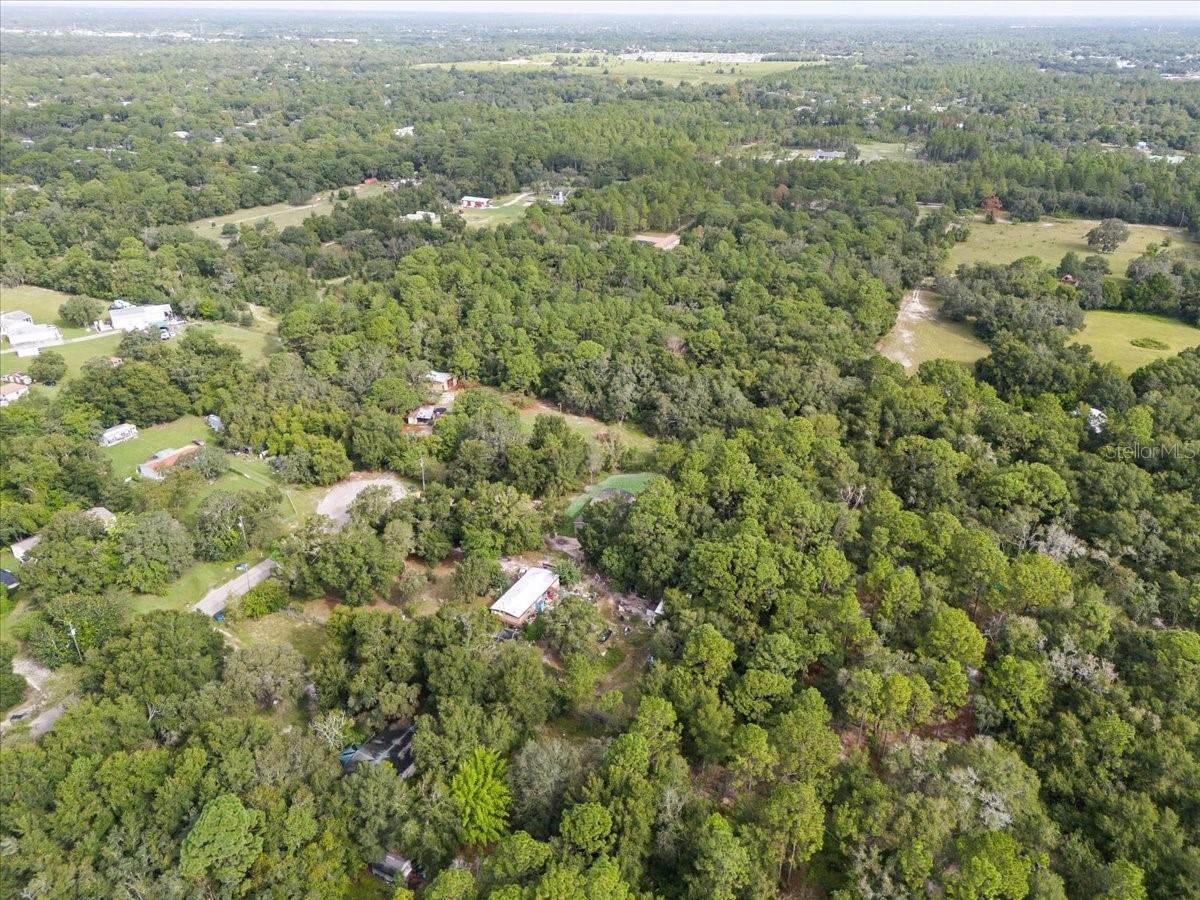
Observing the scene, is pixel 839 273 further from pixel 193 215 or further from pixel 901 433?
pixel 193 215

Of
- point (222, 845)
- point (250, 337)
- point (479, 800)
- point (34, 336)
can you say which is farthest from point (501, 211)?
point (222, 845)

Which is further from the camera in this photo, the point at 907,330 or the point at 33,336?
the point at 907,330

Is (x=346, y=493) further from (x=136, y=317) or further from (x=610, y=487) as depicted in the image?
(x=136, y=317)

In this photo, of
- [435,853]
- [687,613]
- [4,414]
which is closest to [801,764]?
[687,613]

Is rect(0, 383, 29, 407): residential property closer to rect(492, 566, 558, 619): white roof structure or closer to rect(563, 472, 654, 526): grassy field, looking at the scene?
rect(563, 472, 654, 526): grassy field

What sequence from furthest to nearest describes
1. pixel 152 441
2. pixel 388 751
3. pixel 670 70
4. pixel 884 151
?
pixel 670 70 → pixel 884 151 → pixel 152 441 → pixel 388 751

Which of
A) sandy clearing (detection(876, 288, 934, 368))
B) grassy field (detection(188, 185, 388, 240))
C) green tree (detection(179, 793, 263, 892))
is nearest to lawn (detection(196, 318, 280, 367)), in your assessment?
grassy field (detection(188, 185, 388, 240))
